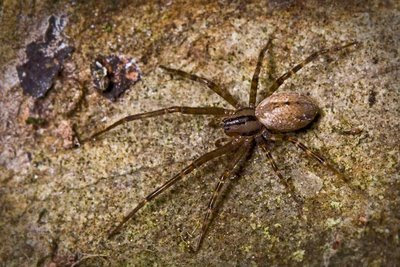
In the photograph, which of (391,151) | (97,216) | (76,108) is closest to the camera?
(391,151)

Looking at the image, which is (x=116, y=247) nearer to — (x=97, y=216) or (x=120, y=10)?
(x=97, y=216)

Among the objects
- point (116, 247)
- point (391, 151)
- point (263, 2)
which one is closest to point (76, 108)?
point (116, 247)

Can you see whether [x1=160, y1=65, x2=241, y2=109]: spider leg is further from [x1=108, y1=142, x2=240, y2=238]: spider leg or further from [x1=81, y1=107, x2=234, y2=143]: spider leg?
[x1=108, y1=142, x2=240, y2=238]: spider leg

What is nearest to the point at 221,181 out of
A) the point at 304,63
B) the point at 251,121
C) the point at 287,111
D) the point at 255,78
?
the point at 251,121

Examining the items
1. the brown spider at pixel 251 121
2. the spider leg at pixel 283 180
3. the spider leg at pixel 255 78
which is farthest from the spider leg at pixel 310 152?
the spider leg at pixel 255 78

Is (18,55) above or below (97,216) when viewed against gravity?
above

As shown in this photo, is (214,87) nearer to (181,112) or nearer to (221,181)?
(181,112)
